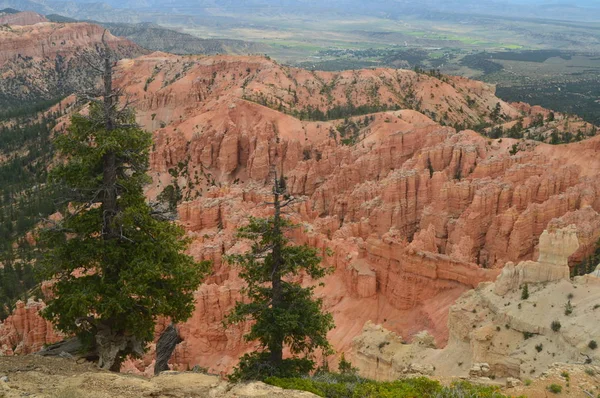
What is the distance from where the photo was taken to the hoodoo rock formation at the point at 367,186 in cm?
2897

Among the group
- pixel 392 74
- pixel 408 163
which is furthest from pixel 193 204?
pixel 392 74

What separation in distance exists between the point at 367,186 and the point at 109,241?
38.5 m

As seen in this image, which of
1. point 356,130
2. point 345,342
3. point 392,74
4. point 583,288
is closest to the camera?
point 583,288

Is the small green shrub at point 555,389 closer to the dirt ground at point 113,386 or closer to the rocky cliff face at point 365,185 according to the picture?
the dirt ground at point 113,386

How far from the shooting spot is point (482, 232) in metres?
40.9

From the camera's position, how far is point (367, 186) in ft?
165

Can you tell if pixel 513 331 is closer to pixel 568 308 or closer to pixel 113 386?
pixel 568 308

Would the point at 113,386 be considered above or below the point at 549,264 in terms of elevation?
above

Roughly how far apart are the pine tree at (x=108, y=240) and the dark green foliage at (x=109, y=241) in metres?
0.02

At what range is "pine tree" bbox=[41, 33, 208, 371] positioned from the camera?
13.2 m

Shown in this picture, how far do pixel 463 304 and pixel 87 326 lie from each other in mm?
14399

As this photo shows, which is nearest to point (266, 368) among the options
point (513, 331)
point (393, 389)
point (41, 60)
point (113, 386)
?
point (393, 389)

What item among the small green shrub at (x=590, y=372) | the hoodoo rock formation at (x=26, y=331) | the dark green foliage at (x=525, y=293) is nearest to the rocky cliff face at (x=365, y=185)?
the dark green foliage at (x=525, y=293)

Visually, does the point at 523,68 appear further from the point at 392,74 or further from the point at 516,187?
the point at 516,187
